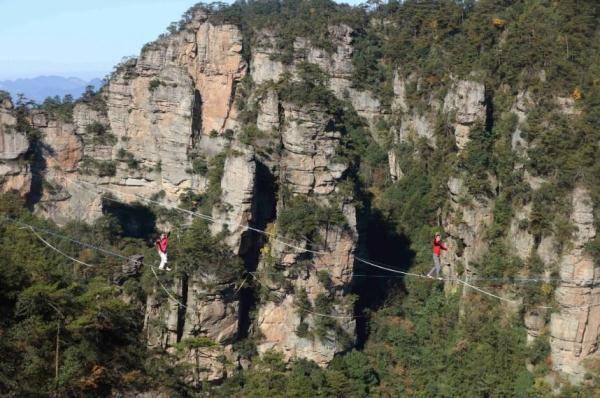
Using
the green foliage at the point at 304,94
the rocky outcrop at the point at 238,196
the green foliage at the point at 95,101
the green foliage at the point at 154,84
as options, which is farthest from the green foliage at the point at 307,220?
the green foliage at the point at 95,101

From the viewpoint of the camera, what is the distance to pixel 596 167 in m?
23.4

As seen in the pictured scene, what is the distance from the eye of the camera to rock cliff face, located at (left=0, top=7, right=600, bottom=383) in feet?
82.6

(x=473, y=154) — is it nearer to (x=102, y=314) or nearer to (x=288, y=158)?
(x=288, y=158)

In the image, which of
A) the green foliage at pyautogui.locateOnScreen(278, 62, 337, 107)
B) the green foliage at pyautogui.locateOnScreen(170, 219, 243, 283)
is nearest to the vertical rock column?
the green foliage at pyautogui.locateOnScreen(278, 62, 337, 107)

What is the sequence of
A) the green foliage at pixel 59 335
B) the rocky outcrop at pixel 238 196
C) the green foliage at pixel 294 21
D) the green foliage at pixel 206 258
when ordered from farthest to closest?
the green foliage at pixel 294 21 → the rocky outcrop at pixel 238 196 → the green foliage at pixel 206 258 → the green foliage at pixel 59 335

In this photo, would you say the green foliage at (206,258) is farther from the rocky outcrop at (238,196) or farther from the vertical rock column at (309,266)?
the vertical rock column at (309,266)

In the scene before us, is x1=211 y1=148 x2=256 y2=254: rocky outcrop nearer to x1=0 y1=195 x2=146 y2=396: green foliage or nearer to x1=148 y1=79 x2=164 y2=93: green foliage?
x1=148 y1=79 x2=164 y2=93: green foliage

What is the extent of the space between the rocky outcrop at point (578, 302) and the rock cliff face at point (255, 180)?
4 cm

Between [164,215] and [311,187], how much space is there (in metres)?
8.57

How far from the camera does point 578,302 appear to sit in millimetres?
23172

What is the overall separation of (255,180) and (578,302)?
10.6 meters

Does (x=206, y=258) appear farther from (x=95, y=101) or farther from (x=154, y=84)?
(x=95, y=101)

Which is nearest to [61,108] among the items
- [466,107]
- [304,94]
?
[304,94]

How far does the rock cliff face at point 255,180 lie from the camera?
2519cm
